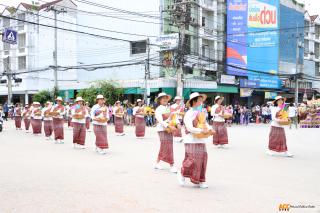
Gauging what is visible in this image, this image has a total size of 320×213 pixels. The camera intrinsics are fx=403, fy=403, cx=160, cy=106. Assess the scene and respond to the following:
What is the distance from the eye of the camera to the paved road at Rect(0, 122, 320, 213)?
6.03 meters

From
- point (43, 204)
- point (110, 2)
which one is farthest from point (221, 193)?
point (110, 2)

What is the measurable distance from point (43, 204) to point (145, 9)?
1260 inches

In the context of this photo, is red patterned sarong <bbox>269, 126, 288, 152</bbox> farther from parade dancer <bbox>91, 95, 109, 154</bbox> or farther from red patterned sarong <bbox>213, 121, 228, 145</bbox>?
parade dancer <bbox>91, 95, 109, 154</bbox>

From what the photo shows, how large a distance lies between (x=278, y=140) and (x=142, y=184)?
18.8 ft

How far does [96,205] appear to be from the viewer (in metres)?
6.00

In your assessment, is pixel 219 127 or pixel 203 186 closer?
pixel 203 186

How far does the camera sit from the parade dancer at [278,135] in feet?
38.6

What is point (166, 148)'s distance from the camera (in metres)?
9.10

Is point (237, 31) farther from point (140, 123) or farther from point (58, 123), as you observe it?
point (58, 123)

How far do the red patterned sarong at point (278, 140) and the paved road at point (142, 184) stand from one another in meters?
0.49

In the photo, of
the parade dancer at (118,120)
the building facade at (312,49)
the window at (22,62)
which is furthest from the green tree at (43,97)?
the building facade at (312,49)

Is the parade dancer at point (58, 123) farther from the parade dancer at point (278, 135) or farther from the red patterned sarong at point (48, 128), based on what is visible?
the parade dancer at point (278, 135)

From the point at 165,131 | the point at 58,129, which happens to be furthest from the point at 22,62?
the point at 165,131

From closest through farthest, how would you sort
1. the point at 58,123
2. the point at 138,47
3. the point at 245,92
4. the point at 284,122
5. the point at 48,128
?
the point at 284,122, the point at 58,123, the point at 48,128, the point at 138,47, the point at 245,92
